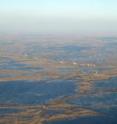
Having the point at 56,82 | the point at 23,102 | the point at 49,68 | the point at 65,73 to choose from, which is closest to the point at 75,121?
the point at 23,102

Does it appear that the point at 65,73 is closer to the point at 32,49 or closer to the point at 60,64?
the point at 60,64

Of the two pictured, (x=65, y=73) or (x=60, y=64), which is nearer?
(x=65, y=73)

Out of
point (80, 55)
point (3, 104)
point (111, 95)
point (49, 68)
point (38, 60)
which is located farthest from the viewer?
point (80, 55)

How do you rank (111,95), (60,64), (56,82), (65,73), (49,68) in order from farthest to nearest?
(60,64)
(49,68)
(65,73)
(56,82)
(111,95)

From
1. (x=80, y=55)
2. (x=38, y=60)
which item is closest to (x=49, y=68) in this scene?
(x=38, y=60)

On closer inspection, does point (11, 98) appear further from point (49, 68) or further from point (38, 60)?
point (38, 60)

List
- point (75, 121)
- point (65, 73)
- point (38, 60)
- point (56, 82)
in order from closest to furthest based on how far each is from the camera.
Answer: point (75, 121)
point (56, 82)
point (65, 73)
point (38, 60)
